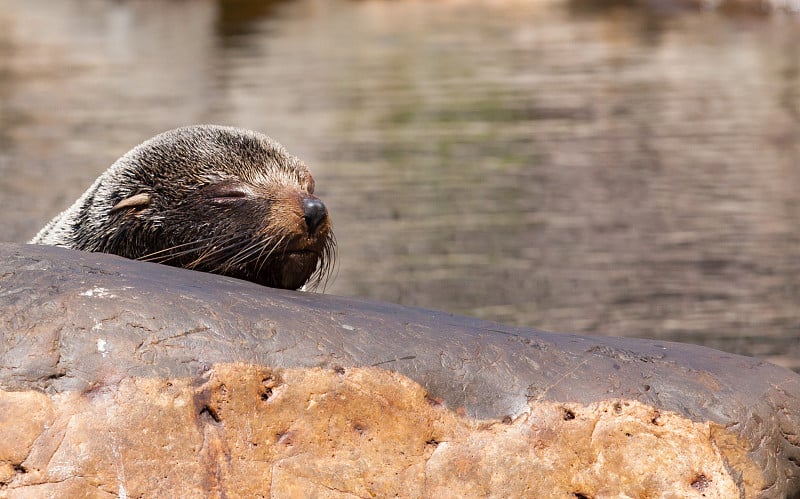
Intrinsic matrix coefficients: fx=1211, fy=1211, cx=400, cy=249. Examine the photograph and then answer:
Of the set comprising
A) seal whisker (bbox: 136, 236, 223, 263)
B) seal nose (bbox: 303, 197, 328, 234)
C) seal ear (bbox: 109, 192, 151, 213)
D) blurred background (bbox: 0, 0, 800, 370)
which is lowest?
blurred background (bbox: 0, 0, 800, 370)

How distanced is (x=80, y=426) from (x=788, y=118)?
13414 mm

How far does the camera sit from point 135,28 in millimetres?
28297

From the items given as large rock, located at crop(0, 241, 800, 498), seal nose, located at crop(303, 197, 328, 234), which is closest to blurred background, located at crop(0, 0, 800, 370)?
seal nose, located at crop(303, 197, 328, 234)

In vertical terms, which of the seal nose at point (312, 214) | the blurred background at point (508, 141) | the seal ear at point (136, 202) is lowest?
the blurred background at point (508, 141)

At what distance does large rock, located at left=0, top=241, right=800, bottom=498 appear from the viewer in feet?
11.4

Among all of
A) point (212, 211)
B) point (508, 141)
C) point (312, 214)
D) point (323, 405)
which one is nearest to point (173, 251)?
point (212, 211)

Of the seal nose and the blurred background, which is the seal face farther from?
the blurred background

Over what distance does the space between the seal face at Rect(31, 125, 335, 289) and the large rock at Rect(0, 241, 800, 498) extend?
0.91m

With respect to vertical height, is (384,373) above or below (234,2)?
above

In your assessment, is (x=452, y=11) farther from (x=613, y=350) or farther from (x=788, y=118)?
(x=613, y=350)

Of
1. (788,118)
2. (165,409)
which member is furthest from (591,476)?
(788,118)

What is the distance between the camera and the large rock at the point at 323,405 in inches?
137

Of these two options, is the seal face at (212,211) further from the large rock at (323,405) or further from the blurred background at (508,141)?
the blurred background at (508,141)

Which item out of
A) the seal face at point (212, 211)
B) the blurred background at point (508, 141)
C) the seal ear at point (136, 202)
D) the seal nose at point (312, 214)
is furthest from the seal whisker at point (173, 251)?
the blurred background at point (508, 141)
